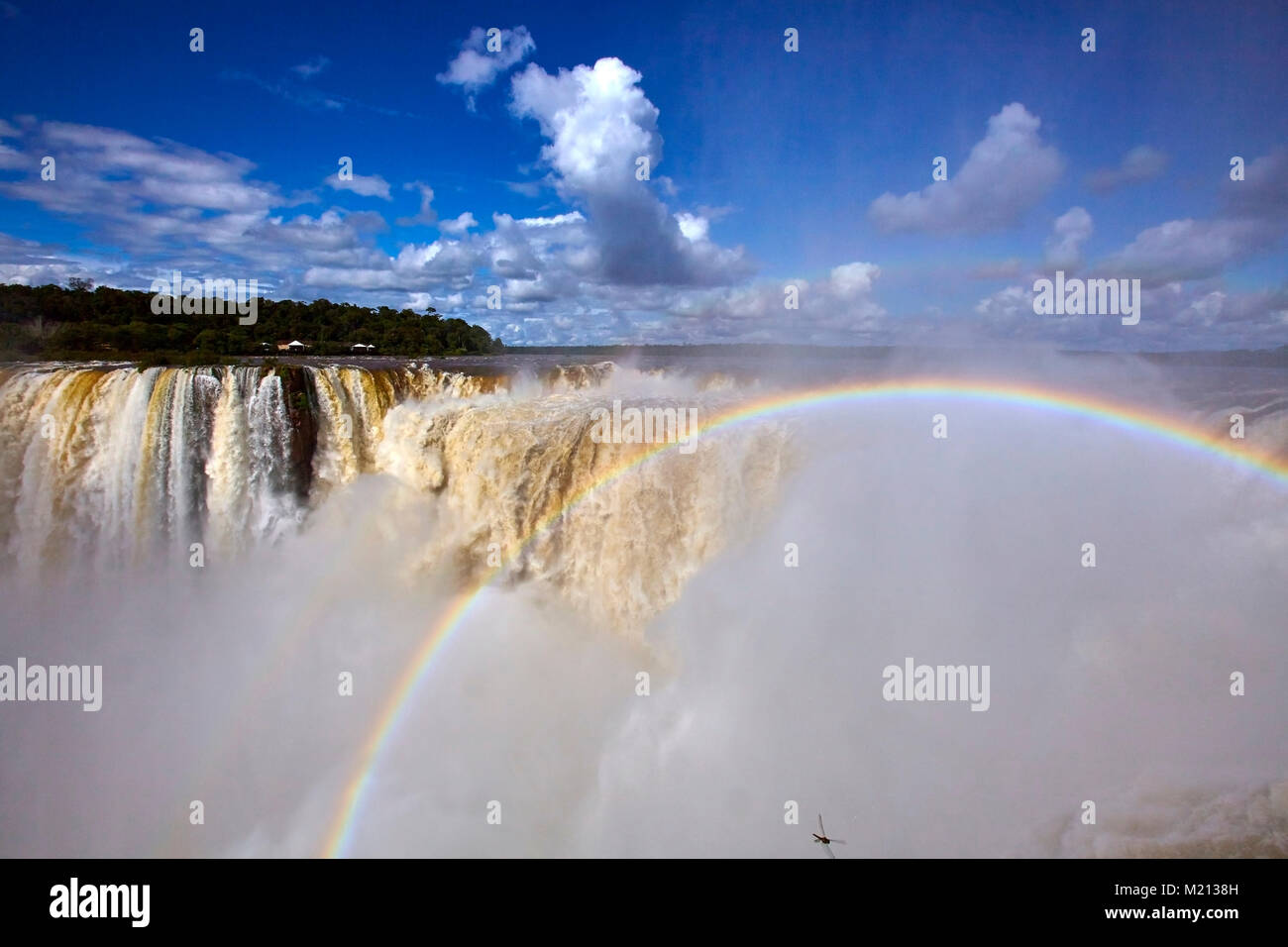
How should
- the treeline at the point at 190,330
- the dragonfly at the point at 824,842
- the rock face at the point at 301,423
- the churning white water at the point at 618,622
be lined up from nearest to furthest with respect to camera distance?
the dragonfly at the point at 824,842 → the churning white water at the point at 618,622 → the rock face at the point at 301,423 → the treeline at the point at 190,330

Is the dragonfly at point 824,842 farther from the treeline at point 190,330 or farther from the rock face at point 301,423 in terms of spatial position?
the treeline at point 190,330

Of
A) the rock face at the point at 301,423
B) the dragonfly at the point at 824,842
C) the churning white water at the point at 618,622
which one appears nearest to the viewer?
the dragonfly at the point at 824,842

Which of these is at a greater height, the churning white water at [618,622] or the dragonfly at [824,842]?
the churning white water at [618,622]

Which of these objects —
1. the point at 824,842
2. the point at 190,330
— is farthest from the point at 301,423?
the point at 190,330

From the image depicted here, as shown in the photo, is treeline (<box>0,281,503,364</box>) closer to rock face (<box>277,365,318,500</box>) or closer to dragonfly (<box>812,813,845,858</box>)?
rock face (<box>277,365,318,500</box>)

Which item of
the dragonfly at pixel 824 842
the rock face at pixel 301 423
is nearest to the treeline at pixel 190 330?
the rock face at pixel 301 423

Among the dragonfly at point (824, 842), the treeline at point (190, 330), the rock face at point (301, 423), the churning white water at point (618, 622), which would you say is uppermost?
the treeline at point (190, 330)

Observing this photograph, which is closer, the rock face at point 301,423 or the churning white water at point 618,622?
the churning white water at point 618,622

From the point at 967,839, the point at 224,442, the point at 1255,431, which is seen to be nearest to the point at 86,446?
the point at 224,442

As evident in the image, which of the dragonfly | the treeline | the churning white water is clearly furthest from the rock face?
the dragonfly
